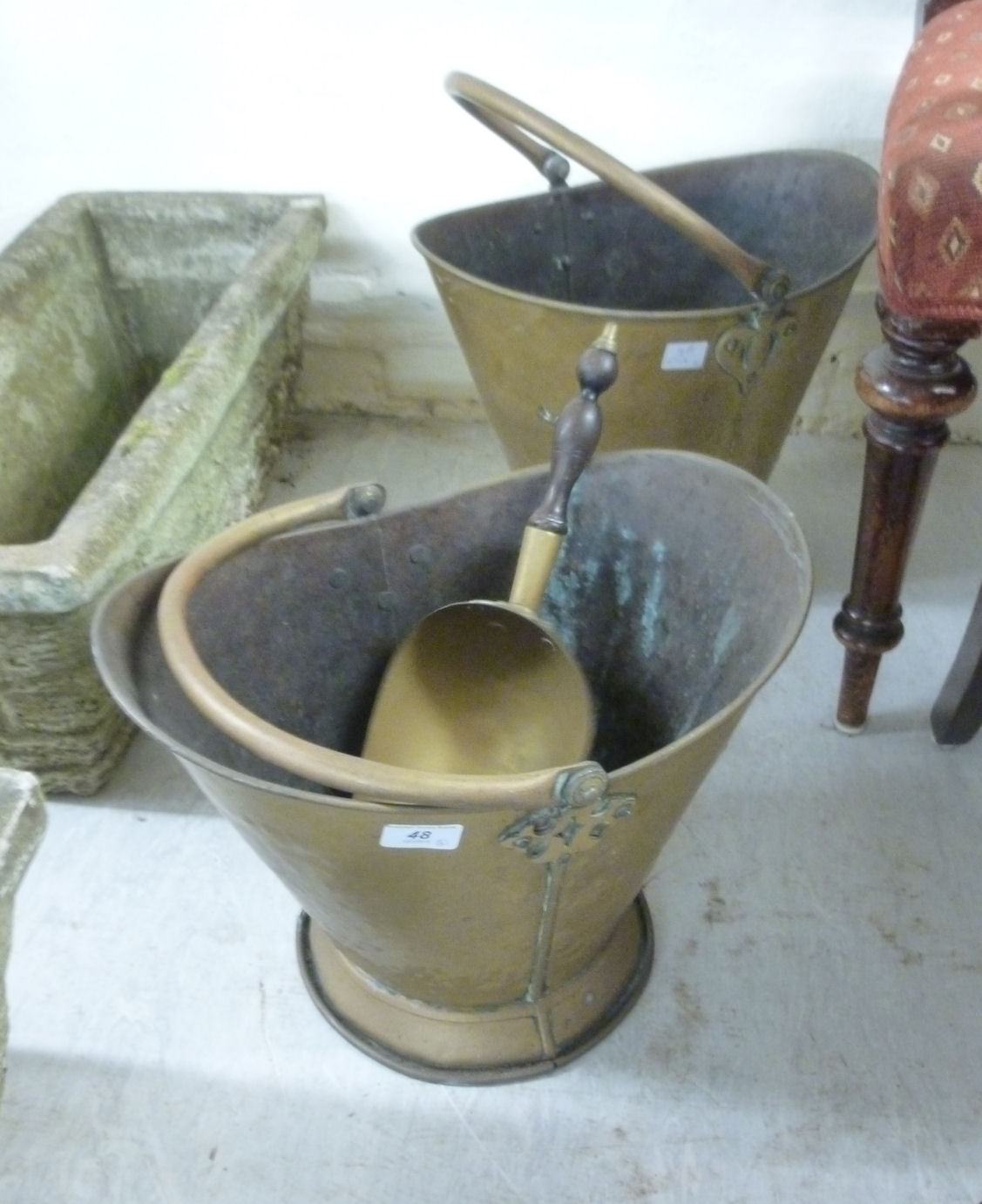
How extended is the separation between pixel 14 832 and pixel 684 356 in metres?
0.74

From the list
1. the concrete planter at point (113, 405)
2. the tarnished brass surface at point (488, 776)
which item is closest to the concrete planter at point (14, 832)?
the tarnished brass surface at point (488, 776)

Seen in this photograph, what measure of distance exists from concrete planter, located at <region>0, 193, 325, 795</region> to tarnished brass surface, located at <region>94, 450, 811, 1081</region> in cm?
19

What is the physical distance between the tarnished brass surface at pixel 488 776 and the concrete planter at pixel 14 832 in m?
0.09

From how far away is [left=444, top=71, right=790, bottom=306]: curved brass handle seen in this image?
1009 millimetres

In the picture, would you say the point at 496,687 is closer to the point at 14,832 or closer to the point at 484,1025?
the point at 484,1025

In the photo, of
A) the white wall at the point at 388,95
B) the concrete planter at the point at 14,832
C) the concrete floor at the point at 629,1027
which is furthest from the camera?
the white wall at the point at 388,95

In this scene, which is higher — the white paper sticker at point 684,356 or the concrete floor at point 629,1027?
the white paper sticker at point 684,356

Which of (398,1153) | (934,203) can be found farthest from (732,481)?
(398,1153)

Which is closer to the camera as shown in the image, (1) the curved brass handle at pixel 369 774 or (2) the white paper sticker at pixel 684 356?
(1) the curved brass handle at pixel 369 774

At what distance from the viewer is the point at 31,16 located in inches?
56.1

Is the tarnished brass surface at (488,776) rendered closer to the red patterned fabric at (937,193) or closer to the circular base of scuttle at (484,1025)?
the circular base of scuttle at (484,1025)

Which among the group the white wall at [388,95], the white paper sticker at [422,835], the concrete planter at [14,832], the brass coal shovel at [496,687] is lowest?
the brass coal shovel at [496,687]

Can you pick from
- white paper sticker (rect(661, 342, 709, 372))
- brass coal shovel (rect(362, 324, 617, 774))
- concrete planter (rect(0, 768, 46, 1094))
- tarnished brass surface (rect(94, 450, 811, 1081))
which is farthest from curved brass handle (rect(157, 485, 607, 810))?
white paper sticker (rect(661, 342, 709, 372))

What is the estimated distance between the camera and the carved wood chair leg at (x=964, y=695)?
1062 mm
